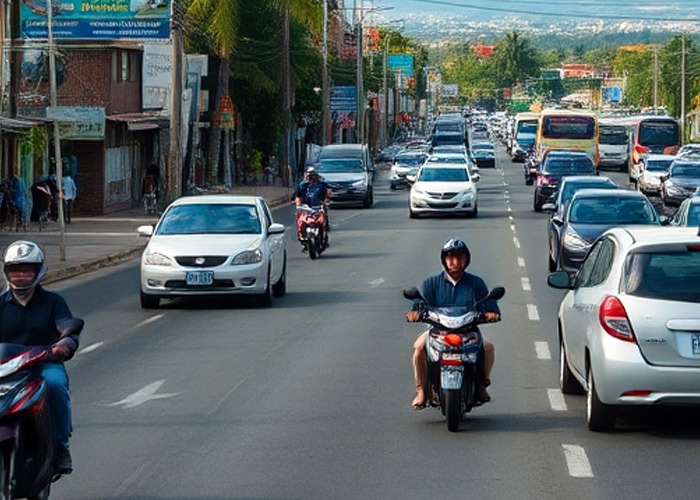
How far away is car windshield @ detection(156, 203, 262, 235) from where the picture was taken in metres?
22.6

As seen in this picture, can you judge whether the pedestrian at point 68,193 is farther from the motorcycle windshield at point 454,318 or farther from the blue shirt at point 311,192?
the motorcycle windshield at point 454,318

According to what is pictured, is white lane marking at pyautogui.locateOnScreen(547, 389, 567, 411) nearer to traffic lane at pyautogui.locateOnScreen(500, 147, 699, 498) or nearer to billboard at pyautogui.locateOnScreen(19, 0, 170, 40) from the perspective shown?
traffic lane at pyautogui.locateOnScreen(500, 147, 699, 498)

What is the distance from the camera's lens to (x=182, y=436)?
464 inches

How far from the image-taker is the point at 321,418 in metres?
12.5

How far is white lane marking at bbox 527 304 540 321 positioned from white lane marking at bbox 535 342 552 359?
266cm

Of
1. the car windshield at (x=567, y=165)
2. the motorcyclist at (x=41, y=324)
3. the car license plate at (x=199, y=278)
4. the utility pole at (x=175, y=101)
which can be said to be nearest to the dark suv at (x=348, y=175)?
the car windshield at (x=567, y=165)

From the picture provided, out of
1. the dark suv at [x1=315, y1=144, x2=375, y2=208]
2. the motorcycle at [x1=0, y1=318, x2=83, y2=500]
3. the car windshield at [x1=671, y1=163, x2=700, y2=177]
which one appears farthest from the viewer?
the dark suv at [x1=315, y1=144, x2=375, y2=208]

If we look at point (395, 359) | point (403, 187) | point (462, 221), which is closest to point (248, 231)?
point (395, 359)

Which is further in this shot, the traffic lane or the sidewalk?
the sidewalk

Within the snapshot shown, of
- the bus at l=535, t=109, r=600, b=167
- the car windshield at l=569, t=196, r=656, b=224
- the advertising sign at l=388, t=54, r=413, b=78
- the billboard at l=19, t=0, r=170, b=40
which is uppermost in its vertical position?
the advertising sign at l=388, t=54, r=413, b=78

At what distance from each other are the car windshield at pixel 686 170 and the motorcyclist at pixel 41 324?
43460 millimetres

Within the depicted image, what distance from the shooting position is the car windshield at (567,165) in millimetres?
47625

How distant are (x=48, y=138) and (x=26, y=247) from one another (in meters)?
37.1

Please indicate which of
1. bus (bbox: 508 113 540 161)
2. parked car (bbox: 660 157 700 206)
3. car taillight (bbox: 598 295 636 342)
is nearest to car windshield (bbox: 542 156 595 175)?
parked car (bbox: 660 157 700 206)
